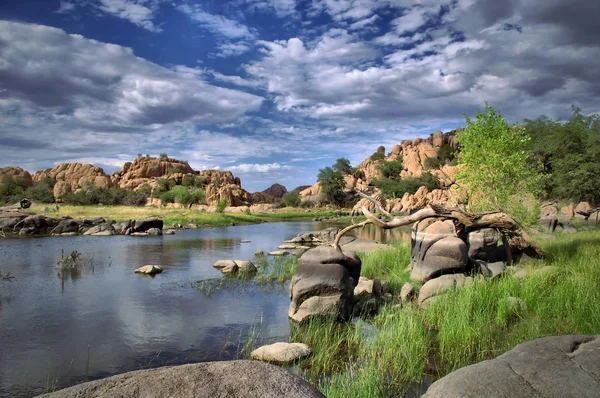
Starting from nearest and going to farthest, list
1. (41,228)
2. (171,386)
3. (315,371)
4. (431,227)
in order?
(171,386), (315,371), (431,227), (41,228)

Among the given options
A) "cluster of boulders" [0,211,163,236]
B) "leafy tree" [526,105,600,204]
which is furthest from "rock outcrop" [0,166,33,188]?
"leafy tree" [526,105,600,204]

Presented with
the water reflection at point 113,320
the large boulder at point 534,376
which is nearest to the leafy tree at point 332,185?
the water reflection at point 113,320

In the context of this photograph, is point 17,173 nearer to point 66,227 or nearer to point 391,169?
point 66,227

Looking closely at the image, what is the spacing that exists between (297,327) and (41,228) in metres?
39.6

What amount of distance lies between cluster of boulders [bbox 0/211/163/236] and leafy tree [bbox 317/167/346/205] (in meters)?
72.3

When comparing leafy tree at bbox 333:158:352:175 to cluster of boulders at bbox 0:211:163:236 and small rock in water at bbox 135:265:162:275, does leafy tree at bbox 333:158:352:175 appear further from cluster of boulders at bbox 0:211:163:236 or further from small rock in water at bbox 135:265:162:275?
small rock in water at bbox 135:265:162:275

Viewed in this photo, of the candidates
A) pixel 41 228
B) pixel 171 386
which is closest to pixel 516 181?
pixel 171 386

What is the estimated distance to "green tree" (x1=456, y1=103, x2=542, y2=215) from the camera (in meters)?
20.2

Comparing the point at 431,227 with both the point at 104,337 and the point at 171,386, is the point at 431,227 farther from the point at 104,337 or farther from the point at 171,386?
the point at 171,386

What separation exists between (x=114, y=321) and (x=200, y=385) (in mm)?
11025

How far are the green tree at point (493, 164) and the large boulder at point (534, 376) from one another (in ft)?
52.4

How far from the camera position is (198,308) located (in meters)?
14.2

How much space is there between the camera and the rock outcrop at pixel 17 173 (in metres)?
127

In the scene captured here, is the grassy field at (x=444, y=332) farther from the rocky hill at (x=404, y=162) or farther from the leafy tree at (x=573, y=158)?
the rocky hill at (x=404, y=162)
